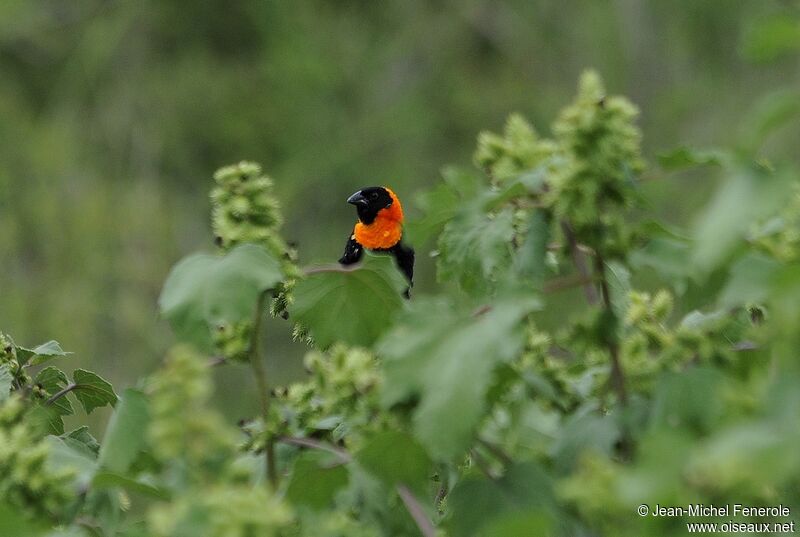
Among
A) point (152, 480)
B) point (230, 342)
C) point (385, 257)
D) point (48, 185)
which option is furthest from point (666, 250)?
point (48, 185)

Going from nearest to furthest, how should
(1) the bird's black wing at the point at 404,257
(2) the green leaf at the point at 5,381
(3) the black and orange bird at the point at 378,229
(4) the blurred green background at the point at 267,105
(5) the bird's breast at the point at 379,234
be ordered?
(2) the green leaf at the point at 5,381 → (1) the bird's black wing at the point at 404,257 → (3) the black and orange bird at the point at 378,229 → (5) the bird's breast at the point at 379,234 → (4) the blurred green background at the point at 267,105

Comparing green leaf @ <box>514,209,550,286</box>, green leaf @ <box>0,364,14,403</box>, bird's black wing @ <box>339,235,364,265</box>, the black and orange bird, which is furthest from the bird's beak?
green leaf @ <box>514,209,550,286</box>

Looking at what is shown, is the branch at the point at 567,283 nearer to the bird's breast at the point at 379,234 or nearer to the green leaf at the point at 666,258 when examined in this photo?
the green leaf at the point at 666,258

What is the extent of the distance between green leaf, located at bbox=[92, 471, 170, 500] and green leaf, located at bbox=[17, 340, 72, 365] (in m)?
0.54

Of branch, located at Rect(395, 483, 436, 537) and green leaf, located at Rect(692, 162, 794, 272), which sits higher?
green leaf, located at Rect(692, 162, 794, 272)

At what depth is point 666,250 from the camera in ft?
3.72

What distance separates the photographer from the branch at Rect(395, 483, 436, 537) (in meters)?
1.09

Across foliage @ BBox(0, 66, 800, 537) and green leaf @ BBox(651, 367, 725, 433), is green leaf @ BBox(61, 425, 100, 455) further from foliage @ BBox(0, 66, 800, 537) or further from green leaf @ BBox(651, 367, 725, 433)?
green leaf @ BBox(651, 367, 725, 433)

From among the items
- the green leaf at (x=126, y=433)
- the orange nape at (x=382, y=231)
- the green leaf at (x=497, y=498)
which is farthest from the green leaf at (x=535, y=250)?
the orange nape at (x=382, y=231)

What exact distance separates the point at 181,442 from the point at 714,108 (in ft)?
43.9

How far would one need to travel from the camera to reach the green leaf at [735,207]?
89 cm

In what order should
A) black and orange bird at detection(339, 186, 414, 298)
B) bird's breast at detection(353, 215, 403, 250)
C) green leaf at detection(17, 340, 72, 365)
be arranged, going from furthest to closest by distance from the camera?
bird's breast at detection(353, 215, 403, 250) → black and orange bird at detection(339, 186, 414, 298) → green leaf at detection(17, 340, 72, 365)

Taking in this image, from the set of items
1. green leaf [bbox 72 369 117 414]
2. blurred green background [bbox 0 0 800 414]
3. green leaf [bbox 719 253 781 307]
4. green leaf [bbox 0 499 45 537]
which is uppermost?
blurred green background [bbox 0 0 800 414]

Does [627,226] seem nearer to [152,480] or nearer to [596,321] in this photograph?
[596,321]
